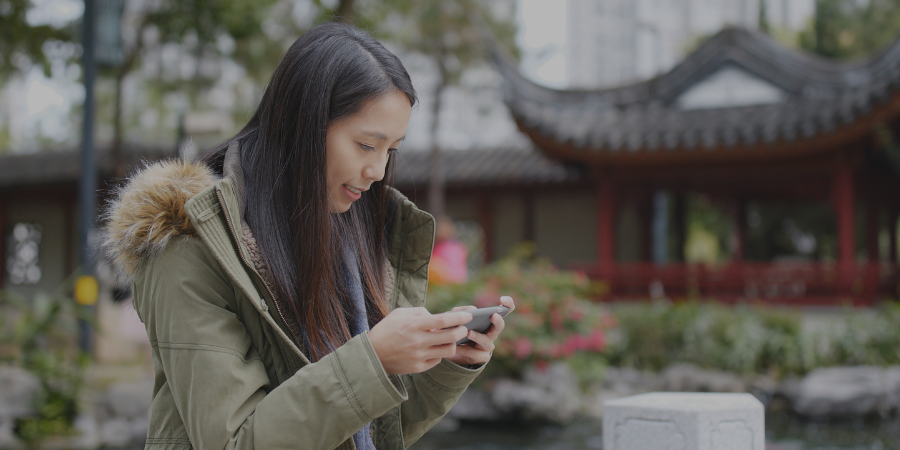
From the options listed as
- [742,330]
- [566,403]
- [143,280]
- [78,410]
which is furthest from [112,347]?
[143,280]

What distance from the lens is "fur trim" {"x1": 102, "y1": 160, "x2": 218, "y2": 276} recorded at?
103 centimetres

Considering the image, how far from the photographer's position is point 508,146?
1191cm

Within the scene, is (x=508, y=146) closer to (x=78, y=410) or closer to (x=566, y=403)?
(x=566, y=403)

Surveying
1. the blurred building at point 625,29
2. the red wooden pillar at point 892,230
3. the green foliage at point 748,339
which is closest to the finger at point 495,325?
the green foliage at point 748,339

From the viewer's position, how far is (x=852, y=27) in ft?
43.7

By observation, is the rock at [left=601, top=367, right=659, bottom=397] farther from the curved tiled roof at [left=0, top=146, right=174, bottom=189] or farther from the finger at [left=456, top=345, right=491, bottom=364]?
the curved tiled roof at [left=0, top=146, right=174, bottom=189]

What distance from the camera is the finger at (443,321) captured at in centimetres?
97

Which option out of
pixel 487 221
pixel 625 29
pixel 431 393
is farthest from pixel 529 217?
pixel 625 29

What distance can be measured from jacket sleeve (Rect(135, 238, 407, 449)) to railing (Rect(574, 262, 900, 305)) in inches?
311

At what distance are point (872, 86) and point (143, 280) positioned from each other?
7.98 meters

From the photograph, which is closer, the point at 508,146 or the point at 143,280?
the point at 143,280

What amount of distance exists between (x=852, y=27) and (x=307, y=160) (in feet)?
47.9

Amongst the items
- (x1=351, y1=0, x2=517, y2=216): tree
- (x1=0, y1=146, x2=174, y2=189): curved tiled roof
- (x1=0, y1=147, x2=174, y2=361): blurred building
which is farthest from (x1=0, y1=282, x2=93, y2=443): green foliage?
(x1=0, y1=147, x2=174, y2=361): blurred building

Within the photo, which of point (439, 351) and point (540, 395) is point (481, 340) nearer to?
point (439, 351)
